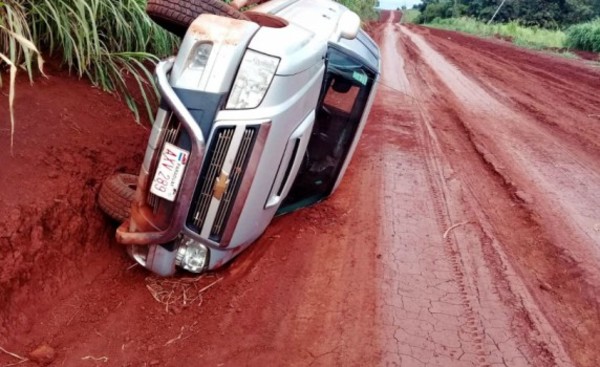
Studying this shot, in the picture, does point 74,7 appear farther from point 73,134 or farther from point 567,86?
point 567,86

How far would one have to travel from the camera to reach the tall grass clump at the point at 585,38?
23.9m

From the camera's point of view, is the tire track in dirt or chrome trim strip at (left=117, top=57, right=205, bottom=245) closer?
chrome trim strip at (left=117, top=57, right=205, bottom=245)

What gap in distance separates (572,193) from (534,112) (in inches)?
148

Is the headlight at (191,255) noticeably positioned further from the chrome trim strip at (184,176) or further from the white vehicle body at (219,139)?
the chrome trim strip at (184,176)

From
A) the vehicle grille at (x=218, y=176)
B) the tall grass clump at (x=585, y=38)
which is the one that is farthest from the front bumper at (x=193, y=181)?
the tall grass clump at (x=585, y=38)

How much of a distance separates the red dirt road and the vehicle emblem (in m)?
0.61

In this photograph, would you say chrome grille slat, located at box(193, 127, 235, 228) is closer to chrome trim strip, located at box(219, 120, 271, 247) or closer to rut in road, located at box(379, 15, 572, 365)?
chrome trim strip, located at box(219, 120, 271, 247)

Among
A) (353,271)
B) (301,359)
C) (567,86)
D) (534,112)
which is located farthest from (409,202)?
(567,86)

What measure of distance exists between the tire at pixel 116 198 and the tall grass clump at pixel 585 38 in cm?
2539

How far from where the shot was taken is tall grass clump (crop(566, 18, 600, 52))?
78.3 ft

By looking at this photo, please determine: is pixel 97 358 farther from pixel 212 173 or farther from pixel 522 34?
pixel 522 34

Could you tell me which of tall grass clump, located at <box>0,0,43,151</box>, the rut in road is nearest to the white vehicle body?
the rut in road

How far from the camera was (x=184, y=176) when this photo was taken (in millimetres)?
2652

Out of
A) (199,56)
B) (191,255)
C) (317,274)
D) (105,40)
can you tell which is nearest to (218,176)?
(191,255)
